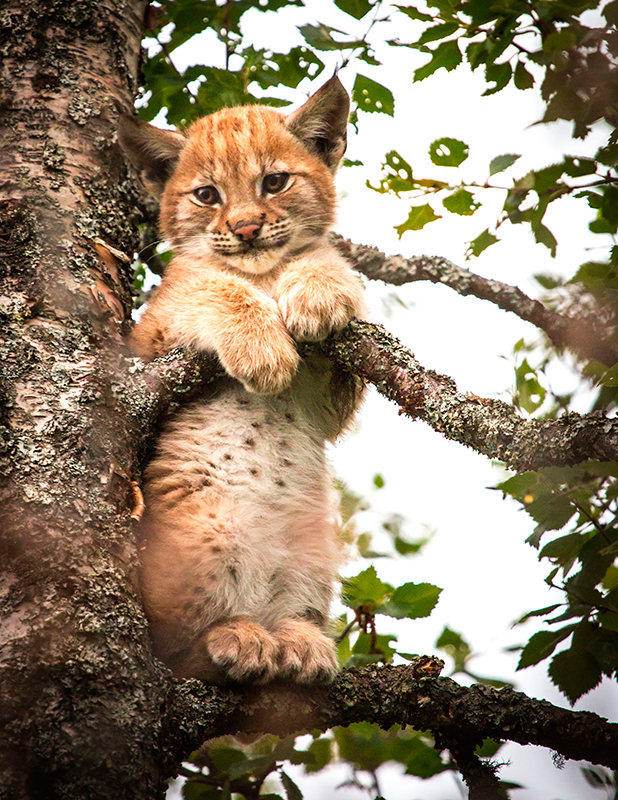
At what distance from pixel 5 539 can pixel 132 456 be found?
2.14 ft

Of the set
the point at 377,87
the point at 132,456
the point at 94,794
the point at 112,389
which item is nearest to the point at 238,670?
the point at 94,794

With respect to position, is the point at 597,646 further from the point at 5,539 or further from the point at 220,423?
the point at 5,539

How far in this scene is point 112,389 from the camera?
9.30 feet

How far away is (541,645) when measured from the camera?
104 inches

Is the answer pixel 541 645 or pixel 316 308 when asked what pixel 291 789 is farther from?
pixel 316 308

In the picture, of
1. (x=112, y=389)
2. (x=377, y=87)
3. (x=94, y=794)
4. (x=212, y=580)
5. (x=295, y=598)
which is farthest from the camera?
(x=377, y=87)

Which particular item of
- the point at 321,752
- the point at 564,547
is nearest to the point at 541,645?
the point at 564,547

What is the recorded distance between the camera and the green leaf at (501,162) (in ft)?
9.77

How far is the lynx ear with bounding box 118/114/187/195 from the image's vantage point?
3766 mm

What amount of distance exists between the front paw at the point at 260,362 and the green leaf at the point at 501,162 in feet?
3.83

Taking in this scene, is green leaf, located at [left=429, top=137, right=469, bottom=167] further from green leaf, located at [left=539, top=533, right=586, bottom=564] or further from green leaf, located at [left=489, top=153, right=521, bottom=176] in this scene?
green leaf, located at [left=539, top=533, right=586, bottom=564]

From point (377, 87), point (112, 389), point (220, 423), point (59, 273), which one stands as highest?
point (377, 87)

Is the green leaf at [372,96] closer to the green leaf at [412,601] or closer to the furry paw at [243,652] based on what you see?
the green leaf at [412,601]

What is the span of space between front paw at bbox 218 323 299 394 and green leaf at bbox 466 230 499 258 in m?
0.94
